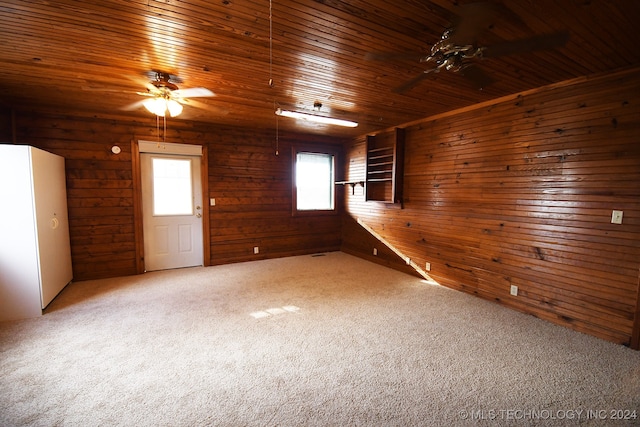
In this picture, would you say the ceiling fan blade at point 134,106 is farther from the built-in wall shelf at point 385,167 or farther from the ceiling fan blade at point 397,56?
the built-in wall shelf at point 385,167

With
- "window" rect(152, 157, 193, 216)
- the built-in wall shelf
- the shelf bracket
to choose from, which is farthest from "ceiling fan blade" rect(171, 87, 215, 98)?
the shelf bracket

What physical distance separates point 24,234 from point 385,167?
4.94 m

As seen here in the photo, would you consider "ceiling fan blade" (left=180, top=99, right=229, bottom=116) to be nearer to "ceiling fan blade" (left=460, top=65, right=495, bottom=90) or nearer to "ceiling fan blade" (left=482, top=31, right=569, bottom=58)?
"ceiling fan blade" (left=460, top=65, right=495, bottom=90)

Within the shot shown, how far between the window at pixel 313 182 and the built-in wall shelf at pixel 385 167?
1.09 metres

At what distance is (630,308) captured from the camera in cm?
246

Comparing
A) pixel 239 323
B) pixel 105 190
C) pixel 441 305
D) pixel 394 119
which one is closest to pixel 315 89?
pixel 394 119

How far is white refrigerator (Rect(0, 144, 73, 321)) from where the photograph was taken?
9.17 feet

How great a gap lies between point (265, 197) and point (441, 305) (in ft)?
11.8

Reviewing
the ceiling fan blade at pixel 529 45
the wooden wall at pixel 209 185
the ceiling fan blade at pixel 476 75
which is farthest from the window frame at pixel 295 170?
the ceiling fan blade at pixel 529 45

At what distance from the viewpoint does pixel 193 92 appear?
3217 millimetres

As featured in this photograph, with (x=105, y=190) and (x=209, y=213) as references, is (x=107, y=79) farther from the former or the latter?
(x=209, y=213)

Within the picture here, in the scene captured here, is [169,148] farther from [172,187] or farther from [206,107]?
[206,107]

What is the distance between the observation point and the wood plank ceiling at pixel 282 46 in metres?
1.81

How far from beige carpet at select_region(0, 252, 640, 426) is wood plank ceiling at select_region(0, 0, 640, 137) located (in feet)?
7.71
